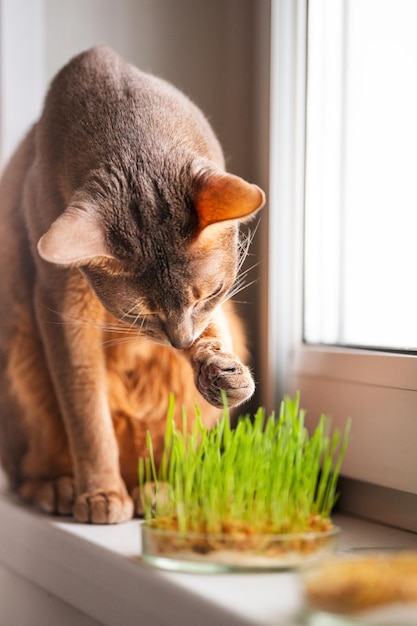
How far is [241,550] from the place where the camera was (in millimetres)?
713

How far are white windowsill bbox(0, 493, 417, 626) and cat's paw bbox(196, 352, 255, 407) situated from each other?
0.19 meters

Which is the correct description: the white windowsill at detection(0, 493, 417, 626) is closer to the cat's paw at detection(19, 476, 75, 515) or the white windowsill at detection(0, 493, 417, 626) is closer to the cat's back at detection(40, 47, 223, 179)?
the cat's paw at detection(19, 476, 75, 515)

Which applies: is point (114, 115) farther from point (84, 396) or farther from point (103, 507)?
point (103, 507)

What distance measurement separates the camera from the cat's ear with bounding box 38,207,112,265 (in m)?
0.73

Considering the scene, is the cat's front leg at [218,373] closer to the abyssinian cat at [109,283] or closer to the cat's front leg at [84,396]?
the abyssinian cat at [109,283]

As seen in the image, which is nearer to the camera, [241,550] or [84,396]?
[241,550]

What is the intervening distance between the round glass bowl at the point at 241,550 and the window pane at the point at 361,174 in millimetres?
303

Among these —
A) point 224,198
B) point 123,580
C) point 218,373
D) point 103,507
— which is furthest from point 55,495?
point 224,198

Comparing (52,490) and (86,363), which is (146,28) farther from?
(52,490)

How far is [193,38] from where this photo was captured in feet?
3.39

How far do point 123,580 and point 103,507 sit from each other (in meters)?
0.16

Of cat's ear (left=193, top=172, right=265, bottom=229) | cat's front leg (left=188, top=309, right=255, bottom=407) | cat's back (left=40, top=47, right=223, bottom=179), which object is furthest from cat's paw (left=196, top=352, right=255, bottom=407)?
cat's back (left=40, top=47, right=223, bottom=179)

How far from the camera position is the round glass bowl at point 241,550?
2.31 ft

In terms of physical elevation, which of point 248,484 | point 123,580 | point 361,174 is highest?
point 361,174
